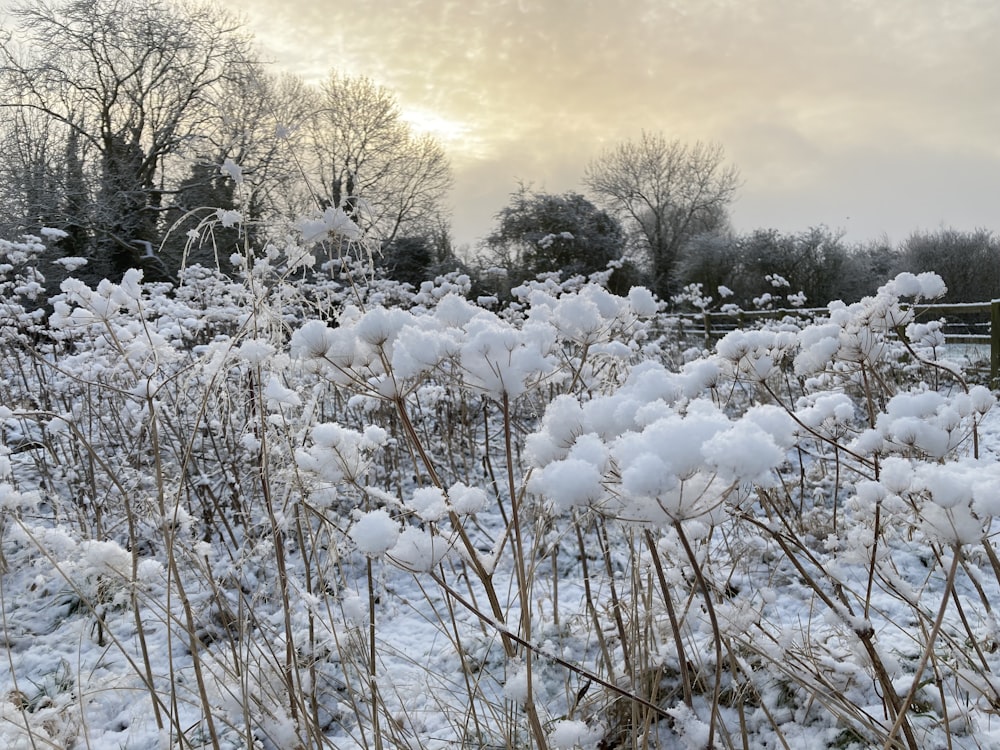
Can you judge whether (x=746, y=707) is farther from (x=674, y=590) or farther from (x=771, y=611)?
(x=771, y=611)

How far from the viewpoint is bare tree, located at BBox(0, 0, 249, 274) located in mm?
16259

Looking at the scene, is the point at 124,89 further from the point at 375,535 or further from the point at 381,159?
the point at 375,535

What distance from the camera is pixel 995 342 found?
8.38 metres

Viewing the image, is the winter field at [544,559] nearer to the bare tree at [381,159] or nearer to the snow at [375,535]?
the snow at [375,535]

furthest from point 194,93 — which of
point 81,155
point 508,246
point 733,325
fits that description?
point 733,325

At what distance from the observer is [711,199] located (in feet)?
91.1

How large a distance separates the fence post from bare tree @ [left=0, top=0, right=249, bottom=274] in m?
17.2

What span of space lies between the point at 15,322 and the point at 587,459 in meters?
7.38

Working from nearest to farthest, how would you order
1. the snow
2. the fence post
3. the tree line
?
the snow < the fence post < the tree line

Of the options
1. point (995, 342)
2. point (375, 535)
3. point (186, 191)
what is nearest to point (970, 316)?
point (995, 342)

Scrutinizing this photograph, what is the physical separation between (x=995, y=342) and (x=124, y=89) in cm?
2080

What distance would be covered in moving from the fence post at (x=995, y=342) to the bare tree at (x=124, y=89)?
1724 centimetres

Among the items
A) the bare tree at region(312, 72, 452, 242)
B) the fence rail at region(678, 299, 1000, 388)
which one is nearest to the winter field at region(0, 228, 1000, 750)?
the fence rail at region(678, 299, 1000, 388)

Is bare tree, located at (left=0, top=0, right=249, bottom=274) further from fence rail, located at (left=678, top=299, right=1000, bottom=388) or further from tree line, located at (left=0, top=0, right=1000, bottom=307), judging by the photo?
fence rail, located at (left=678, top=299, right=1000, bottom=388)
